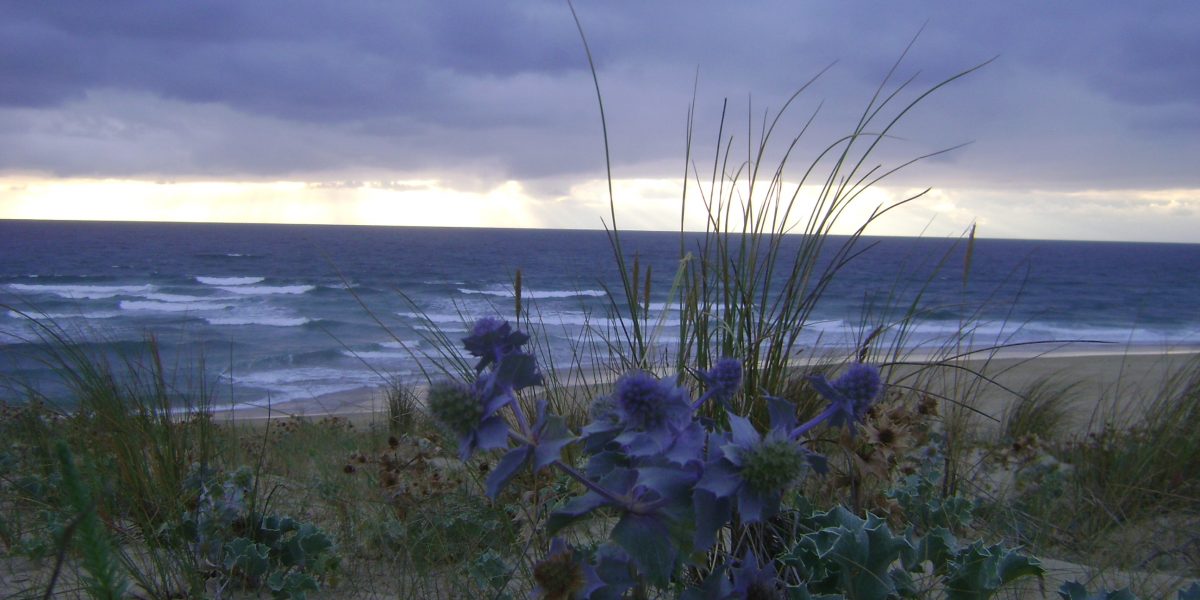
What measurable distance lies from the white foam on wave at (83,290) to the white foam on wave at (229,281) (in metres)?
2.89

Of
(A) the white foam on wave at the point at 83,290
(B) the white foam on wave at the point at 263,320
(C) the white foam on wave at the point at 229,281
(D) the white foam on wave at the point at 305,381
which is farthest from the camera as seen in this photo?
(C) the white foam on wave at the point at 229,281

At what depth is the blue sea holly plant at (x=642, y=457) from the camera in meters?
1.04

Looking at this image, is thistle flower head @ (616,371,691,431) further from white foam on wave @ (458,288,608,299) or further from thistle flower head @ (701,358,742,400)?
white foam on wave @ (458,288,608,299)

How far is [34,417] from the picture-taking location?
147 inches

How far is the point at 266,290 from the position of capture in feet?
107

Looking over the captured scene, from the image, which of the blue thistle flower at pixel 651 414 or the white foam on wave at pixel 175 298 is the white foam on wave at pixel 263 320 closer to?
the white foam on wave at pixel 175 298

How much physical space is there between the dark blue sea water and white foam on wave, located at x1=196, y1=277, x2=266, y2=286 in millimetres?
144

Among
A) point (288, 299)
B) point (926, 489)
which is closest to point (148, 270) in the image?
point (288, 299)

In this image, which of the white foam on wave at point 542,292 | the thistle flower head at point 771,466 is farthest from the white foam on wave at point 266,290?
the thistle flower head at point 771,466

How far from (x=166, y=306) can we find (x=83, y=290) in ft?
28.6

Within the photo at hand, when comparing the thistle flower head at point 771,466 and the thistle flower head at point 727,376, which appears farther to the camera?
the thistle flower head at point 727,376

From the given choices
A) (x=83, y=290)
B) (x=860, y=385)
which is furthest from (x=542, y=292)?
(x=860, y=385)

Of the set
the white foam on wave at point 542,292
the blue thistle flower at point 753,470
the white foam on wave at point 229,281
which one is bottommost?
the white foam on wave at point 229,281

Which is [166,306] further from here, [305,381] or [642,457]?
[642,457]
